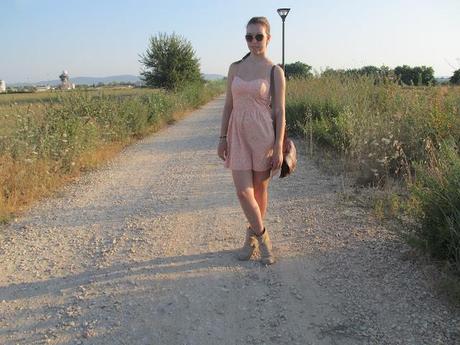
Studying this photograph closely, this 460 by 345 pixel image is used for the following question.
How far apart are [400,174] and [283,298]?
377 cm

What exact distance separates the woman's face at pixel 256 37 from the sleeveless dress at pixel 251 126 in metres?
0.27

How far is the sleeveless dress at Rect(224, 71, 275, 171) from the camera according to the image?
377cm

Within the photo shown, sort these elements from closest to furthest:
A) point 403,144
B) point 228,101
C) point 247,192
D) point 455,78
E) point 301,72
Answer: point 247,192 < point 228,101 < point 403,144 < point 455,78 < point 301,72

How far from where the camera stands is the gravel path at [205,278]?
3.01 metres

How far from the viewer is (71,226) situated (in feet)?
17.3

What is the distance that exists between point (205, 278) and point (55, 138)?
5.23 m

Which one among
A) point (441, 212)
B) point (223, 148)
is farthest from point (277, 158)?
point (441, 212)

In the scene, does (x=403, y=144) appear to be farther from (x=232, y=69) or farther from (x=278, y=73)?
(x=232, y=69)

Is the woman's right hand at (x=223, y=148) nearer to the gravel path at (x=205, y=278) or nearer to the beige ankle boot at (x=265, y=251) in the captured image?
the beige ankle boot at (x=265, y=251)

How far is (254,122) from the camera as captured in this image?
12.5 ft

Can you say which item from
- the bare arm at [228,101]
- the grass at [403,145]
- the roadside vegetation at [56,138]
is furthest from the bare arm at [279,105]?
the roadside vegetation at [56,138]

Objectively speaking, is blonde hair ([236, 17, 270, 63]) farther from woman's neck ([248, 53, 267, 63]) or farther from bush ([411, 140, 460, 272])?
bush ([411, 140, 460, 272])

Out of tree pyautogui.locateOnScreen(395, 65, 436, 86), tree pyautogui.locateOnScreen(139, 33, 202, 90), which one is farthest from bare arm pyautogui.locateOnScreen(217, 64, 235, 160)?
tree pyautogui.locateOnScreen(139, 33, 202, 90)

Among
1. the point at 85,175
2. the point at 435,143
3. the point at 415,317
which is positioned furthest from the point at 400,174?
the point at 85,175
